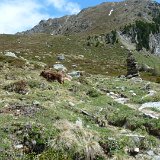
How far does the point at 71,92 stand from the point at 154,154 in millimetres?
9873

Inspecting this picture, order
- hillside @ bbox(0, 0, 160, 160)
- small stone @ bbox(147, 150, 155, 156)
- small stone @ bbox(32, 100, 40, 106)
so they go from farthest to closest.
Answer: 1. small stone @ bbox(32, 100, 40, 106)
2. small stone @ bbox(147, 150, 155, 156)
3. hillside @ bbox(0, 0, 160, 160)

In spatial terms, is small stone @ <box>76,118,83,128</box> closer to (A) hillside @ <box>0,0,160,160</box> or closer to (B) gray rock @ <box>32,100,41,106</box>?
(A) hillside @ <box>0,0,160,160</box>

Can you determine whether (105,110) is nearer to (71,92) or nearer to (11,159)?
(71,92)

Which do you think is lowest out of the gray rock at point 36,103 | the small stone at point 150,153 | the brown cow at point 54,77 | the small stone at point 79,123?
the small stone at point 150,153

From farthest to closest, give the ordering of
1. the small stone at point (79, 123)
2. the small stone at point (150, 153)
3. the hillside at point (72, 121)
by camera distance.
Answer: the small stone at point (79, 123), the small stone at point (150, 153), the hillside at point (72, 121)

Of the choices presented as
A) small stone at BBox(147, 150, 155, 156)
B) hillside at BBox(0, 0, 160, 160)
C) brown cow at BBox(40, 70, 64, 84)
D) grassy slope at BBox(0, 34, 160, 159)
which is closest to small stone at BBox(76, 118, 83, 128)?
hillside at BBox(0, 0, 160, 160)

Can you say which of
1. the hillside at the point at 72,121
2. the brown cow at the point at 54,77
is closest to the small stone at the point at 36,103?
the hillside at the point at 72,121

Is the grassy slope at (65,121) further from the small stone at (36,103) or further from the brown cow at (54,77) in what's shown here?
the brown cow at (54,77)

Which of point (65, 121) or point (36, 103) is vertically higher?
point (36, 103)

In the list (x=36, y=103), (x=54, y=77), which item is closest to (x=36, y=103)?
(x=36, y=103)

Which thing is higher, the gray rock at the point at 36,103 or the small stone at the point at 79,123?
the gray rock at the point at 36,103

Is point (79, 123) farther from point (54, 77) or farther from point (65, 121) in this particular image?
point (54, 77)

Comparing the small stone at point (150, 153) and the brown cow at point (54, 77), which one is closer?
the small stone at point (150, 153)

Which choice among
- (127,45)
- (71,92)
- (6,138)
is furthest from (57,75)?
(127,45)
